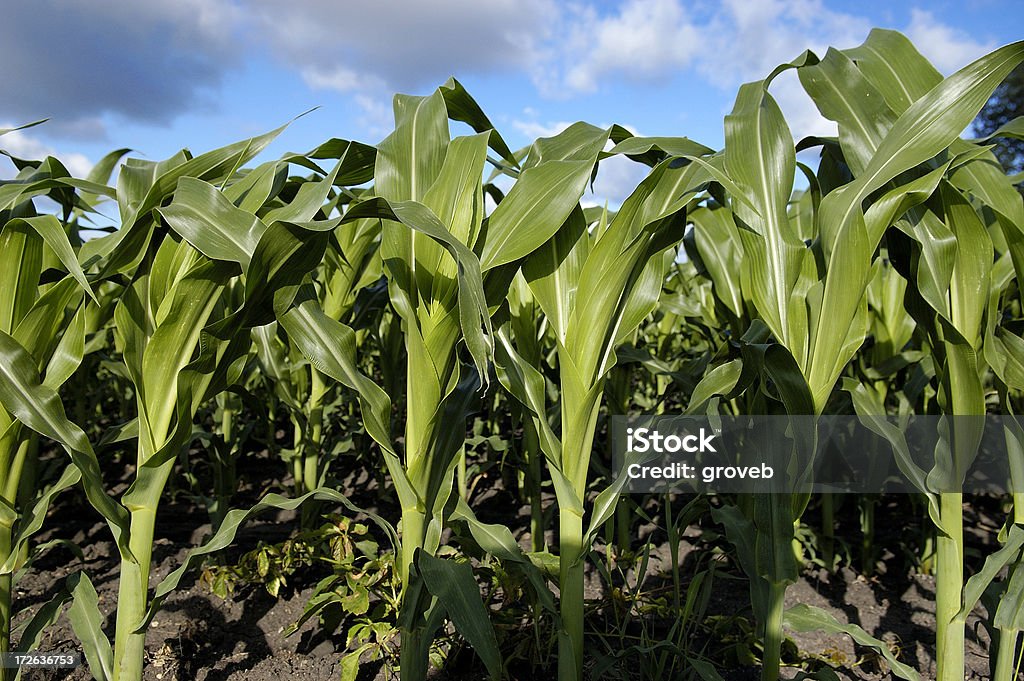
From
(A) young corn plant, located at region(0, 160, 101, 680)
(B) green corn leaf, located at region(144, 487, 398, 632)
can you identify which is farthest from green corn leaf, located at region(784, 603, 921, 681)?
(A) young corn plant, located at region(0, 160, 101, 680)

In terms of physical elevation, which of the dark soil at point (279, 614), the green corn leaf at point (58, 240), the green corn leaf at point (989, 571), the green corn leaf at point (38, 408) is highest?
the green corn leaf at point (58, 240)

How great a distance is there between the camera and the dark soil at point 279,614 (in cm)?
204

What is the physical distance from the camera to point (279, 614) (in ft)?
8.04

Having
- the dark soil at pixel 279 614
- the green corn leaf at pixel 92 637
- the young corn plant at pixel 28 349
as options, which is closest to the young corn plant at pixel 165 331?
the green corn leaf at pixel 92 637

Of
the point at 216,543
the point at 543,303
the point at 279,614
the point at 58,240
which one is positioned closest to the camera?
the point at 58,240

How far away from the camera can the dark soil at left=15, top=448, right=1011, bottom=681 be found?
2.04 metres

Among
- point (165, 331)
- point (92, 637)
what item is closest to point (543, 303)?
point (165, 331)

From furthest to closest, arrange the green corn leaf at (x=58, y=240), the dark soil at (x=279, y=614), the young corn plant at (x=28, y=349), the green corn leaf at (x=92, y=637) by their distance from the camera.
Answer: the dark soil at (x=279, y=614)
the green corn leaf at (x=92, y=637)
the young corn plant at (x=28, y=349)
the green corn leaf at (x=58, y=240)

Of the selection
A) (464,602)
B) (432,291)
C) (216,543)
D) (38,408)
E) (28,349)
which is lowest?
(464,602)

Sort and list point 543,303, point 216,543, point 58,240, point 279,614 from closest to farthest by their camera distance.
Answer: point 58,240 < point 216,543 < point 543,303 < point 279,614

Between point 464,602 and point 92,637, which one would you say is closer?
point 464,602

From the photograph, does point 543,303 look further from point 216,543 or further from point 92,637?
point 92,637

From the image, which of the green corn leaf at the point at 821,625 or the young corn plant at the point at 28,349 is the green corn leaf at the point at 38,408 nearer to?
the young corn plant at the point at 28,349

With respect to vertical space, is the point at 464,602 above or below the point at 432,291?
below
